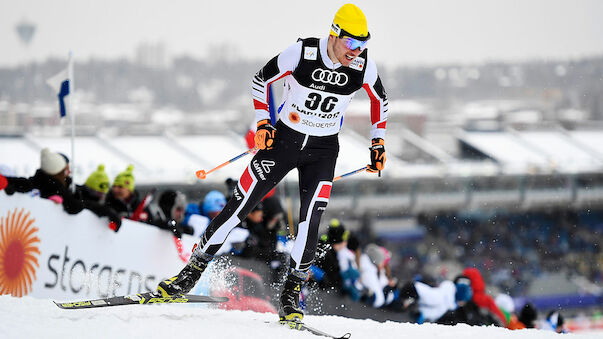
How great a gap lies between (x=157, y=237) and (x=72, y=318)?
1.82 meters

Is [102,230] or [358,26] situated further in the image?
[102,230]

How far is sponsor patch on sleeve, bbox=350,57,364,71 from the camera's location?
151 inches

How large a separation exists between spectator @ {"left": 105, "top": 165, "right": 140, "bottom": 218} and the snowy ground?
1.63 meters

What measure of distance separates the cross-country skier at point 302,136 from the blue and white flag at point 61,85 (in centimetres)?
230

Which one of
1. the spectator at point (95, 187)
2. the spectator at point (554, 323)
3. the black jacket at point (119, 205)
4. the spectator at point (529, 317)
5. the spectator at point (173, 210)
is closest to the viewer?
the spectator at point (95, 187)

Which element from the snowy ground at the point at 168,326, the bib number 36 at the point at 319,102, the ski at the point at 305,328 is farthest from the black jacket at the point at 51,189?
the bib number 36 at the point at 319,102

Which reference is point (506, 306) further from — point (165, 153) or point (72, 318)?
point (165, 153)

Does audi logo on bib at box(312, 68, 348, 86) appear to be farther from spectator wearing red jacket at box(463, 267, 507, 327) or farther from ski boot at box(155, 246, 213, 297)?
spectator wearing red jacket at box(463, 267, 507, 327)

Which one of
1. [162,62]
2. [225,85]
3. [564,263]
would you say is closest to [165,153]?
[564,263]

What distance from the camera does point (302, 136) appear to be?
390cm

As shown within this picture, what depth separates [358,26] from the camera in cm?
371

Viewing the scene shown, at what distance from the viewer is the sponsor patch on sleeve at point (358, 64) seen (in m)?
3.83

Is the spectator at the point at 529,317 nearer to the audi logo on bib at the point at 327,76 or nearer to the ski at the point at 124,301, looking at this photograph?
the ski at the point at 124,301

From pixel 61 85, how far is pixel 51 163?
1116mm
